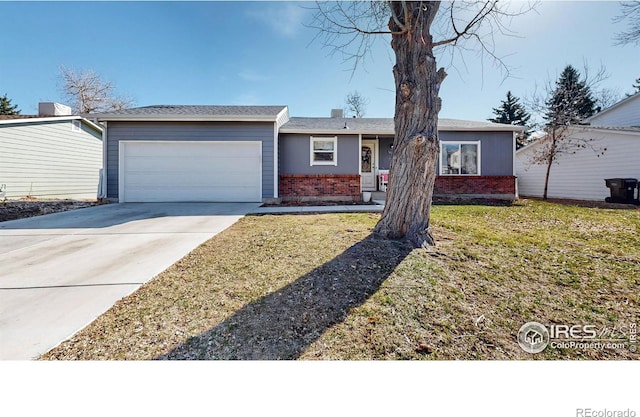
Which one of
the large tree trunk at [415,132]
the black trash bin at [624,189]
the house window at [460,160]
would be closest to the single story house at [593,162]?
the black trash bin at [624,189]

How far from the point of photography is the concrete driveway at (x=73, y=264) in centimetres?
199

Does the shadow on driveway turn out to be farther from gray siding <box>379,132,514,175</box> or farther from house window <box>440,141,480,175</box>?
gray siding <box>379,132,514,175</box>

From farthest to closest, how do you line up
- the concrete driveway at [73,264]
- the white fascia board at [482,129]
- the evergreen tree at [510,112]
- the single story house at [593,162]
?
the evergreen tree at [510,112] < the single story house at [593,162] < the white fascia board at [482,129] < the concrete driveway at [73,264]

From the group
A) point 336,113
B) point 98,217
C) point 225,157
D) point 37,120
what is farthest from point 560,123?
point 37,120

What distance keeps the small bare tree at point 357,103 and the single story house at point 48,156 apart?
1962cm

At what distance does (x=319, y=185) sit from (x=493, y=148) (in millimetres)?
7371

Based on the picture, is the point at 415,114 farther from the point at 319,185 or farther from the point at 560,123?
the point at 560,123

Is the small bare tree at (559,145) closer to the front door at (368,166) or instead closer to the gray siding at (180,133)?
the front door at (368,166)

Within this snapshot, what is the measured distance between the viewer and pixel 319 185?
32.6 feet

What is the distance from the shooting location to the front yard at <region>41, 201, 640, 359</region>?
1794mm
